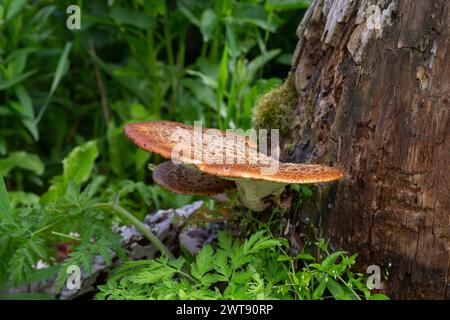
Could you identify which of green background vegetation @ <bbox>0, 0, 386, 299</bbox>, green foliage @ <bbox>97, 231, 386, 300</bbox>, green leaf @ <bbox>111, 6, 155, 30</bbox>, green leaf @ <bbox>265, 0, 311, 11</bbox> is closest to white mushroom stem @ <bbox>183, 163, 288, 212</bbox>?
green foliage @ <bbox>97, 231, 386, 300</bbox>

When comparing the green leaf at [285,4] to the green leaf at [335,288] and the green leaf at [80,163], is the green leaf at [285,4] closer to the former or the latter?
the green leaf at [80,163]

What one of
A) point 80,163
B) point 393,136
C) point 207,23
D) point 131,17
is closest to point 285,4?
point 207,23

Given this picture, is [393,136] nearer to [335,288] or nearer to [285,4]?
[335,288]
